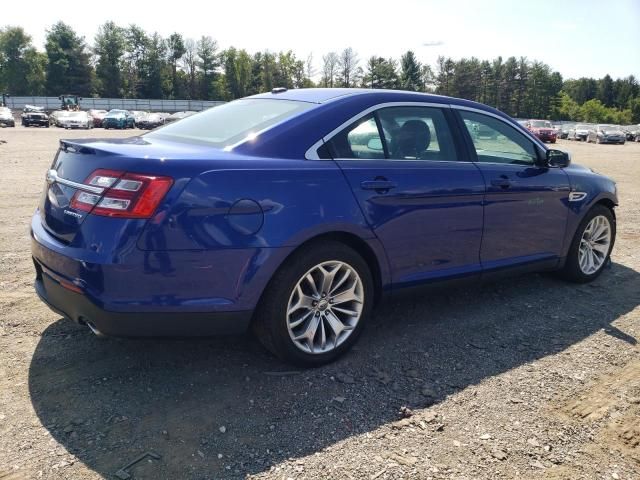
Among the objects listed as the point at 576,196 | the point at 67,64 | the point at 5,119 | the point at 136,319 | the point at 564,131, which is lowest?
the point at 136,319

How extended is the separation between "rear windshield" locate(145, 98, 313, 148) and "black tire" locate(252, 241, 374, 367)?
0.80 m

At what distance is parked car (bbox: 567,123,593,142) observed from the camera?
46.4 m

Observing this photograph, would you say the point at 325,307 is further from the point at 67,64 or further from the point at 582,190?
the point at 67,64

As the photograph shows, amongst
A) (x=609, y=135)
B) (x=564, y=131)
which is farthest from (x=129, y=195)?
(x=564, y=131)

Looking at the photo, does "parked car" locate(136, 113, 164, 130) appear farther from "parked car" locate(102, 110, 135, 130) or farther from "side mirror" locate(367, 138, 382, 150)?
"side mirror" locate(367, 138, 382, 150)

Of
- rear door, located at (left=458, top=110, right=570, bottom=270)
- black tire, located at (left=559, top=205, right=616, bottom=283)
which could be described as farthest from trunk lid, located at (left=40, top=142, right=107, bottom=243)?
black tire, located at (left=559, top=205, right=616, bottom=283)

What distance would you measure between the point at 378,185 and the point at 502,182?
130 centimetres

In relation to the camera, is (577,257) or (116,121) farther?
(116,121)

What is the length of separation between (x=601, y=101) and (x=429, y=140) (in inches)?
5366

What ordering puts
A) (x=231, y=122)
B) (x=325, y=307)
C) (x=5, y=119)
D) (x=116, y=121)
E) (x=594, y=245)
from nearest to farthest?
(x=325, y=307)
(x=231, y=122)
(x=594, y=245)
(x=5, y=119)
(x=116, y=121)

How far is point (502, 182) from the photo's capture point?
4.20 metres

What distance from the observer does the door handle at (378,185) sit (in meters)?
3.37

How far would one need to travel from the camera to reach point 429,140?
155 inches

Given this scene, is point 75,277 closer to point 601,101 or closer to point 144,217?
point 144,217
